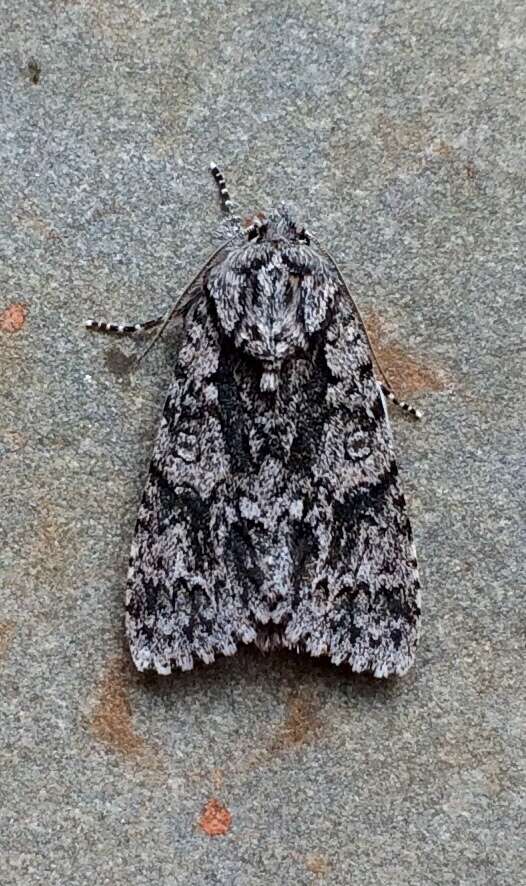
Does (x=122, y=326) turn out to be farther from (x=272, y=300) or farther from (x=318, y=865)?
(x=318, y=865)

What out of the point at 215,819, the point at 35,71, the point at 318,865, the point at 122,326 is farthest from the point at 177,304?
the point at 318,865

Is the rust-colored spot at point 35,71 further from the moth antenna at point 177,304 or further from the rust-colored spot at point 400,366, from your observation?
the rust-colored spot at point 400,366

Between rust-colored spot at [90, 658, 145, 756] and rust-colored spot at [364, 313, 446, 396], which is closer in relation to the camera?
rust-colored spot at [90, 658, 145, 756]

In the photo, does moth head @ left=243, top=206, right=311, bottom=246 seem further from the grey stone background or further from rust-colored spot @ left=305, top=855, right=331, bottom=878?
rust-colored spot @ left=305, top=855, right=331, bottom=878

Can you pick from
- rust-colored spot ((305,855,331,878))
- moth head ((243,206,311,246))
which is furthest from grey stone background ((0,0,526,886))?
moth head ((243,206,311,246))

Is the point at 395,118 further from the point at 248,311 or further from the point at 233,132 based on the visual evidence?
the point at 248,311

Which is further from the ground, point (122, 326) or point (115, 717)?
point (122, 326)

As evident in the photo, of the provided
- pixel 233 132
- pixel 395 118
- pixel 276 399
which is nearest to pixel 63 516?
pixel 276 399
